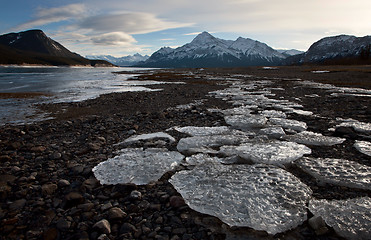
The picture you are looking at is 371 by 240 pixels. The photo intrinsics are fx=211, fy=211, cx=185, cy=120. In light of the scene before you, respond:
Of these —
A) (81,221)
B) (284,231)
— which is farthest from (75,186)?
(284,231)

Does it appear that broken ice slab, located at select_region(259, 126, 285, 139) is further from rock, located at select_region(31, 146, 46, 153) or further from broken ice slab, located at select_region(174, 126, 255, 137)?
rock, located at select_region(31, 146, 46, 153)

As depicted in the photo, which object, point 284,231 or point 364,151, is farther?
point 364,151

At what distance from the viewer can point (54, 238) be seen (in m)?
2.37

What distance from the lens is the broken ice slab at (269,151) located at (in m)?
4.06

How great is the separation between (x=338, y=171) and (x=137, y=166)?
355 cm

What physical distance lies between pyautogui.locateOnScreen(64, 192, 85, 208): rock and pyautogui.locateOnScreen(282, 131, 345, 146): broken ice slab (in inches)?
186

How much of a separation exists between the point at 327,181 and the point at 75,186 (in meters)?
4.04

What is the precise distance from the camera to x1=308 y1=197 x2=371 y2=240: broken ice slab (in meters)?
2.30

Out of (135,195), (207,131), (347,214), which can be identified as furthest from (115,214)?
(207,131)

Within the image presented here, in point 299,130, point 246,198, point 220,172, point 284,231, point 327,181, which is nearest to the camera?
point 284,231

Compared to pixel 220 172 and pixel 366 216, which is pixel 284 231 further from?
pixel 220 172

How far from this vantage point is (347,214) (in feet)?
8.45

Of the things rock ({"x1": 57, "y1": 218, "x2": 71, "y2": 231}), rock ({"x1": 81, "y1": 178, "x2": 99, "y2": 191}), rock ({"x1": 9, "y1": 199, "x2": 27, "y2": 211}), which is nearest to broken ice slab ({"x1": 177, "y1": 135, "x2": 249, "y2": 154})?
rock ({"x1": 81, "y1": 178, "x2": 99, "y2": 191})

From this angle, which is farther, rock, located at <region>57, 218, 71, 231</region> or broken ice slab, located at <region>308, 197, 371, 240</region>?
rock, located at <region>57, 218, 71, 231</region>
